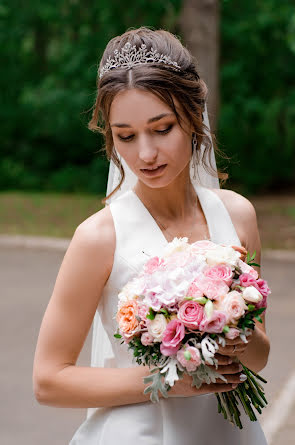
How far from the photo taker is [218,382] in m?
1.93

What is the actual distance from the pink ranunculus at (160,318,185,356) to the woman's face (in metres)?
0.45

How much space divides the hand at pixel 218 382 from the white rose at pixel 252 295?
16 cm

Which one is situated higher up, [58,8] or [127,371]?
[58,8]

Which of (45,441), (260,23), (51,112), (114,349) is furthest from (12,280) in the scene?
(51,112)

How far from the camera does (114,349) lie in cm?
225

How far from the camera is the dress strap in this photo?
2.32m

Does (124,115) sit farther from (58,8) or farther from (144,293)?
(58,8)

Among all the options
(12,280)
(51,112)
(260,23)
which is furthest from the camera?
(51,112)

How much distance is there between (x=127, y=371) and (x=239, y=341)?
1.11 ft

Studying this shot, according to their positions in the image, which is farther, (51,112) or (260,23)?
(51,112)

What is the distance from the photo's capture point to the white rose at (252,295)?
1.91 m

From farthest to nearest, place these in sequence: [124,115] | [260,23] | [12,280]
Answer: [260,23] < [12,280] < [124,115]

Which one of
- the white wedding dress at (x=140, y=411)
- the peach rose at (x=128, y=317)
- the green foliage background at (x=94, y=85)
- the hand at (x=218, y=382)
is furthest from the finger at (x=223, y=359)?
the green foliage background at (x=94, y=85)

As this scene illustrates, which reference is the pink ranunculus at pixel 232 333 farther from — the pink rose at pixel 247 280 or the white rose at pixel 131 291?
the white rose at pixel 131 291
